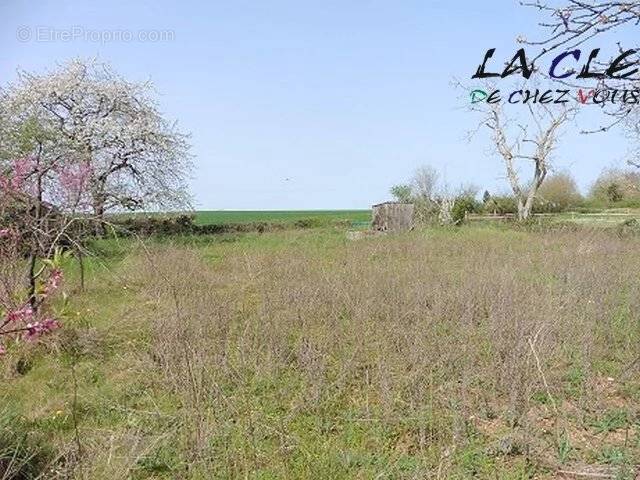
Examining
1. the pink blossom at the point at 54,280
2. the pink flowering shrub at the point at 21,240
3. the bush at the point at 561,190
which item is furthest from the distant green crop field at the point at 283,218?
the pink blossom at the point at 54,280

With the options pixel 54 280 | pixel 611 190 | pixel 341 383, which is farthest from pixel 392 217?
pixel 611 190

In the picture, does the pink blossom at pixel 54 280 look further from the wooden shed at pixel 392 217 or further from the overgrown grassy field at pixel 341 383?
the wooden shed at pixel 392 217

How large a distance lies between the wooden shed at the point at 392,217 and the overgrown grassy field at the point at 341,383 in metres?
10.5

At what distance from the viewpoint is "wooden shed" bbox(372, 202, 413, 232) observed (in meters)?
17.6

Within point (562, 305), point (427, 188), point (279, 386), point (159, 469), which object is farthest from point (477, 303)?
point (427, 188)

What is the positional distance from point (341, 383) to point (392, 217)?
1429cm

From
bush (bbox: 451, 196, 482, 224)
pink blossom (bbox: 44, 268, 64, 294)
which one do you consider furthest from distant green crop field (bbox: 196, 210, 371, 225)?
pink blossom (bbox: 44, 268, 64, 294)

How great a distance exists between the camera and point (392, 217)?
17672mm

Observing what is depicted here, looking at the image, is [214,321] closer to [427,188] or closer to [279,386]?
[279,386]

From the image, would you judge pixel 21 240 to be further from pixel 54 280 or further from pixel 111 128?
pixel 111 128

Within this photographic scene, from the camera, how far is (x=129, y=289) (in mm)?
8070

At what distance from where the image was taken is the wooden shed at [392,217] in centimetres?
1759

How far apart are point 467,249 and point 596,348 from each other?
670cm

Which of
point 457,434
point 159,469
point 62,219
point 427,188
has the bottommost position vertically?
point 159,469
